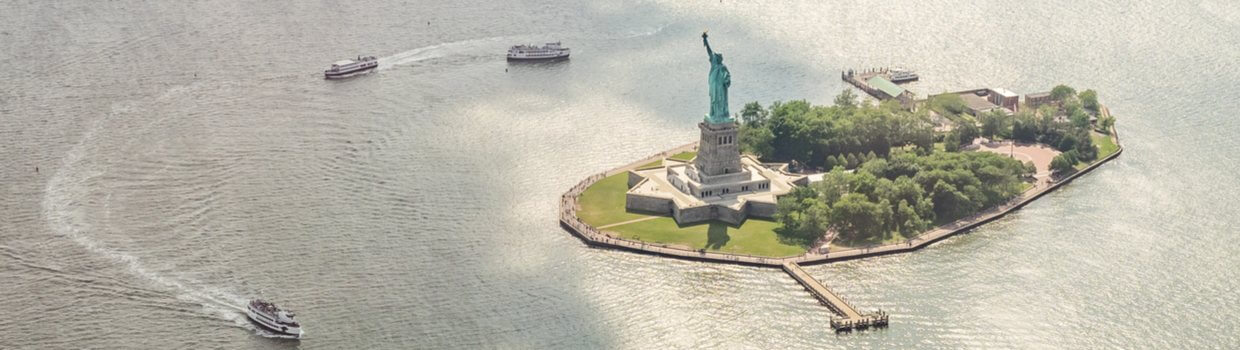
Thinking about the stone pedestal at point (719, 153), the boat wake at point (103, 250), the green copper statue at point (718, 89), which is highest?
the green copper statue at point (718, 89)

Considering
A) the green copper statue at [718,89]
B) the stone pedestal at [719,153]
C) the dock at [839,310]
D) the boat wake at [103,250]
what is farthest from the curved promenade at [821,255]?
the boat wake at [103,250]

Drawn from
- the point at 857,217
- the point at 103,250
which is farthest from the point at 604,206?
the point at 103,250

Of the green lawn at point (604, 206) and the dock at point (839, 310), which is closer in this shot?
the dock at point (839, 310)

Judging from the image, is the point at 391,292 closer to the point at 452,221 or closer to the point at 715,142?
the point at 452,221

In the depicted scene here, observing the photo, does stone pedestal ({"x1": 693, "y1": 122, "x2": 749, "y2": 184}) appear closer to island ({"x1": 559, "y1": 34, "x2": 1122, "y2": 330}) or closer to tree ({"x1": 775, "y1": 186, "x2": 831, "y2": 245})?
island ({"x1": 559, "y1": 34, "x2": 1122, "y2": 330})

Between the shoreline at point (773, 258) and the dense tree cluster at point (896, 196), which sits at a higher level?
the dense tree cluster at point (896, 196)

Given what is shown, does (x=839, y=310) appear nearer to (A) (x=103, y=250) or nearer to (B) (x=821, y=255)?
(B) (x=821, y=255)

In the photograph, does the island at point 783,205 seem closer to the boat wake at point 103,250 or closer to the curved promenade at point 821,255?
the curved promenade at point 821,255

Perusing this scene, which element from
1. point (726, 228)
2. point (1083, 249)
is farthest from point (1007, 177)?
point (726, 228)
